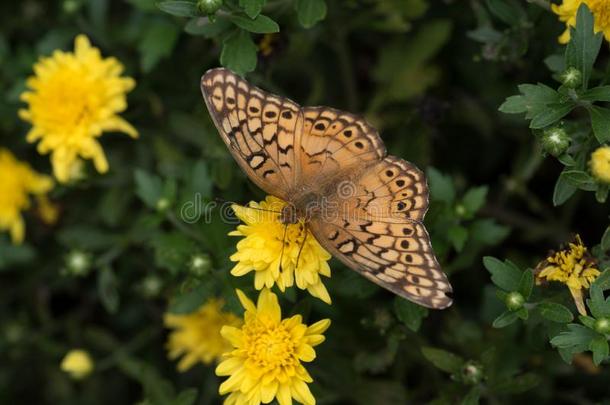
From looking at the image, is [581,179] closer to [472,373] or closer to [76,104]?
[472,373]

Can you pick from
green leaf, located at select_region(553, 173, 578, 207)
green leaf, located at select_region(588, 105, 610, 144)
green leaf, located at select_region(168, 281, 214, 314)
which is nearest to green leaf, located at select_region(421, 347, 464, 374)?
green leaf, located at select_region(553, 173, 578, 207)

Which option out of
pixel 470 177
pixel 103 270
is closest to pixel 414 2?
pixel 470 177

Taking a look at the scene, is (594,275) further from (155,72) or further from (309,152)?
(155,72)

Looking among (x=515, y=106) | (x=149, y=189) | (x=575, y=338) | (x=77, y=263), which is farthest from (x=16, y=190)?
(x=575, y=338)

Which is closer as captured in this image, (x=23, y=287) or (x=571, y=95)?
(x=571, y=95)

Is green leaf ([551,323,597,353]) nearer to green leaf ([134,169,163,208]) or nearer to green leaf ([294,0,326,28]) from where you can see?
green leaf ([294,0,326,28])

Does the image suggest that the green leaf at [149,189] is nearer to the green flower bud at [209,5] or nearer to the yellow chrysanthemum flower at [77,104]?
the yellow chrysanthemum flower at [77,104]
